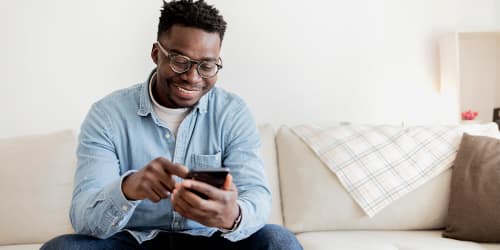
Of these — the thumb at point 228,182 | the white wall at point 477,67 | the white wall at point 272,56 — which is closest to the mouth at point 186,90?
the thumb at point 228,182

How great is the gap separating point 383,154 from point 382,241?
357mm

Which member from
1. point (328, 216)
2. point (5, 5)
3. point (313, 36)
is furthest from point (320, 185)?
point (5, 5)

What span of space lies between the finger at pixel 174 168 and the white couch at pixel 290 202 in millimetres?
888

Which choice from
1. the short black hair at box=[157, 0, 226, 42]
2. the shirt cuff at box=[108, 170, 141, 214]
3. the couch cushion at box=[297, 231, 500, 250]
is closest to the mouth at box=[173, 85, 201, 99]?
the short black hair at box=[157, 0, 226, 42]

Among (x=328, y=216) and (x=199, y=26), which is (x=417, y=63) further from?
(x=199, y=26)

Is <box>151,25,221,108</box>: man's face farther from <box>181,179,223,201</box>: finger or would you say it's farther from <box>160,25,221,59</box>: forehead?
<box>181,179,223,201</box>: finger

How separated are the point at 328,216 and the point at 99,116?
3.01 feet

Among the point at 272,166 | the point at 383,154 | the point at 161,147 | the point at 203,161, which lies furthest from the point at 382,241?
the point at 161,147

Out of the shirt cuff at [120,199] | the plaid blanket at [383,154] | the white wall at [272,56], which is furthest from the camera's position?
the white wall at [272,56]

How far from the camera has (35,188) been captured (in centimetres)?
196

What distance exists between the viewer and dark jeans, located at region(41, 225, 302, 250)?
127 centimetres

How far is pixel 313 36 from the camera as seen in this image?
2494mm

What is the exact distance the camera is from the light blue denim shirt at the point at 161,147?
142cm

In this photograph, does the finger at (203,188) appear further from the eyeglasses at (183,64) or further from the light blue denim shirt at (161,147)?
the eyeglasses at (183,64)
